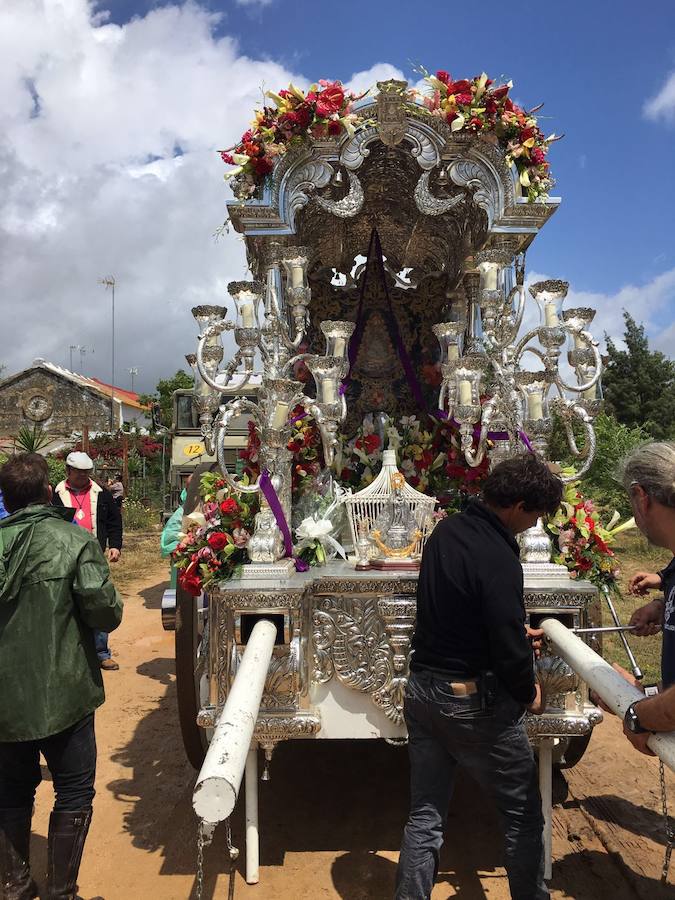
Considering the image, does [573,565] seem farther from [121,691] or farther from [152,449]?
[152,449]

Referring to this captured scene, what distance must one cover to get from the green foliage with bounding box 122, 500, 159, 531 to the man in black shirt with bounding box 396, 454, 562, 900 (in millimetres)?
14129

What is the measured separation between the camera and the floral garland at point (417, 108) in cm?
337

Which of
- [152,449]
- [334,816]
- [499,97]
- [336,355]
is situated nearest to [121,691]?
[334,816]

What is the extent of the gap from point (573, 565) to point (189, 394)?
8547mm

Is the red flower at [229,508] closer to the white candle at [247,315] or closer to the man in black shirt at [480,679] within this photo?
the white candle at [247,315]

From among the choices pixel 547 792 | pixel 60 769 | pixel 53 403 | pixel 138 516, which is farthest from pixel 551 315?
pixel 53 403

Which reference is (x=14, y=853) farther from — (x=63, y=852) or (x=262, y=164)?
(x=262, y=164)

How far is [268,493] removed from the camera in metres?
3.07

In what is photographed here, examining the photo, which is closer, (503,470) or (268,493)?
(503,470)

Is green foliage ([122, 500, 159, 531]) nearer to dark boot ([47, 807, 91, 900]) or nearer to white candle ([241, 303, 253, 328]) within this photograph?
white candle ([241, 303, 253, 328])

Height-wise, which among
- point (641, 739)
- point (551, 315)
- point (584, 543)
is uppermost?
point (551, 315)

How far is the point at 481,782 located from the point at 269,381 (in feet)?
5.81

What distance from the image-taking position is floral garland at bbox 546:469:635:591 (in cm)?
295

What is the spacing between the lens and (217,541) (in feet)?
9.87
